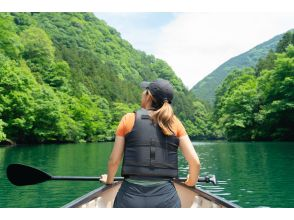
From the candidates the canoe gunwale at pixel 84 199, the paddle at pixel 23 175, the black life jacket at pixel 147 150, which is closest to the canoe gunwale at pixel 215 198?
the paddle at pixel 23 175

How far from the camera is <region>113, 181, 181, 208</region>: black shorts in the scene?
3566 mm

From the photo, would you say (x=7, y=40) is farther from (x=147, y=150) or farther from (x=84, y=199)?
(x=147, y=150)

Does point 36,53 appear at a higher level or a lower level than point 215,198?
higher

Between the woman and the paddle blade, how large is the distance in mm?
2148

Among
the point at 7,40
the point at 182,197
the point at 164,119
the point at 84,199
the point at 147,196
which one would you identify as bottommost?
the point at 182,197

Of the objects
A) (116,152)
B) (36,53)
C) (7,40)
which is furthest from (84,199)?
(36,53)

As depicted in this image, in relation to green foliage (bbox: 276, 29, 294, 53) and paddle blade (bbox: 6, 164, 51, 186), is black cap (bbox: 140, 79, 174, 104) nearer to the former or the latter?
paddle blade (bbox: 6, 164, 51, 186)

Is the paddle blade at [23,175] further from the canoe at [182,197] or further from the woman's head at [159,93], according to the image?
the woman's head at [159,93]

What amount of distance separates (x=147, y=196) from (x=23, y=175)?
240cm

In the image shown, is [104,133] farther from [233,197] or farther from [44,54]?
A: [233,197]

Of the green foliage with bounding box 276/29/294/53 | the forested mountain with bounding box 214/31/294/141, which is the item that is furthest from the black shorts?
the green foliage with bounding box 276/29/294/53

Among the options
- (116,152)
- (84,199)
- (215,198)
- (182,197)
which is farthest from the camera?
(182,197)

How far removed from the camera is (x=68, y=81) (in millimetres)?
68250

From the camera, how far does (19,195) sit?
12141 mm
